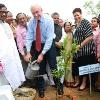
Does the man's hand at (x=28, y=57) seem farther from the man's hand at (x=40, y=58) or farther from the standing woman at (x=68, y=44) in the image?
the standing woman at (x=68, y=44)

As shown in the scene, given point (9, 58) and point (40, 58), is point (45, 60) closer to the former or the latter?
point (40, 58)

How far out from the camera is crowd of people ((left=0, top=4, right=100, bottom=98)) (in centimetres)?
455

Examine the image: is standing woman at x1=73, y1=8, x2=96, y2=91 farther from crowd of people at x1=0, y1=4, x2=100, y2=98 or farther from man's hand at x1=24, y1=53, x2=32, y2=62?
man's hand at x1=24, y1=53, x2=32, y2=62

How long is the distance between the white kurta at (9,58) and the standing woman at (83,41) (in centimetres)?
120

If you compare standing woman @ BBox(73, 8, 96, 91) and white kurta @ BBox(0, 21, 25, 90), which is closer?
white kurta @ BBox(0, 21, 25, 90)

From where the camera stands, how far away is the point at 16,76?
4.71m

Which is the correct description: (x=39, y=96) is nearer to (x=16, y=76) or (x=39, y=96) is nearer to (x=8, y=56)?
(x=16, y=76)

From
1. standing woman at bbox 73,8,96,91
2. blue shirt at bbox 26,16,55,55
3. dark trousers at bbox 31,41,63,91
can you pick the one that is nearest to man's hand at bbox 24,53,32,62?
dark trousers at bbox 31,41,63,91

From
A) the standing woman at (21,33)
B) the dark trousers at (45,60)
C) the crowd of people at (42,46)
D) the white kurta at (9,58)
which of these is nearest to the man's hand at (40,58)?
the crowd of people at (42,46)

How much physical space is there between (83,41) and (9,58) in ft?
4.86

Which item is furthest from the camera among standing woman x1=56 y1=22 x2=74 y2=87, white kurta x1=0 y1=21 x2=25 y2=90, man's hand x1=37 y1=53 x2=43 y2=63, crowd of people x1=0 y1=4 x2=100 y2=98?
standing woman x1=56 y1=22 x2=74 y2=87

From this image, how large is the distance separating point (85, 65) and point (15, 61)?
4.68 feet

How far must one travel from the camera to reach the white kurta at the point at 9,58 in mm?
4375

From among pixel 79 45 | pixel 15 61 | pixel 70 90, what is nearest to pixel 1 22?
pixel 15 61
